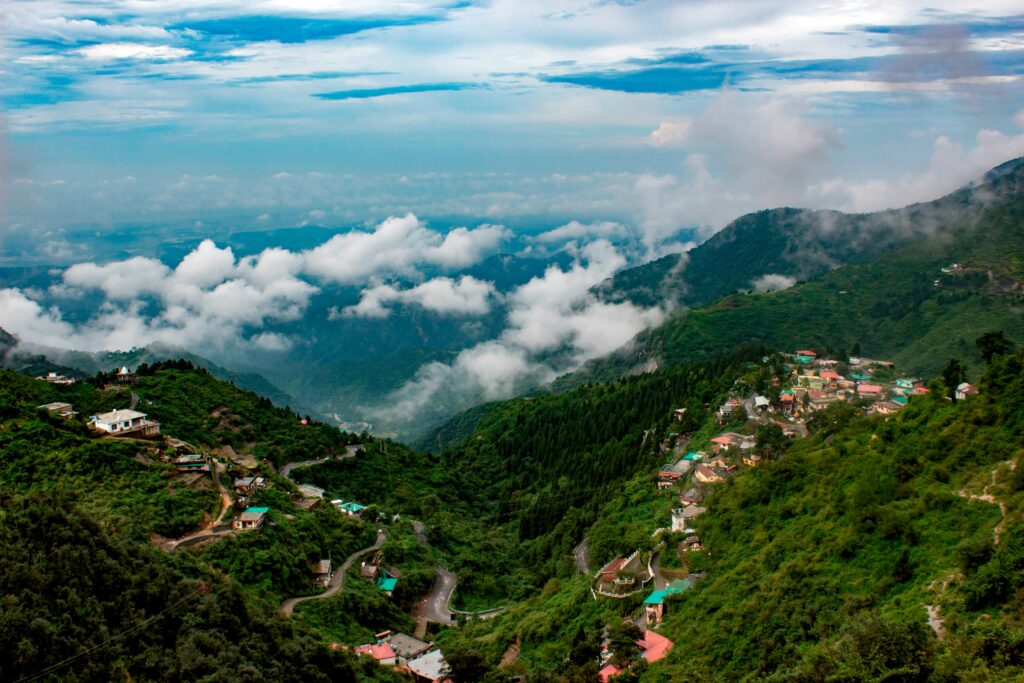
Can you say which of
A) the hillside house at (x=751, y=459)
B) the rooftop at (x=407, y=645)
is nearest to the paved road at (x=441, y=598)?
the rooftop at (x=407, y=645)

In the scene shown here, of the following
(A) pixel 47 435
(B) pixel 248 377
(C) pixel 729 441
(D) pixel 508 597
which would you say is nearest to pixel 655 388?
(C) pixel 729 441

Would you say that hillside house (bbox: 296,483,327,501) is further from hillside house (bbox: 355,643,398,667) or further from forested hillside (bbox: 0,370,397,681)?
hillside house (bbox: 355,643,398,667)

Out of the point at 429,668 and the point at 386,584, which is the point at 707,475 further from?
the point at 429,668

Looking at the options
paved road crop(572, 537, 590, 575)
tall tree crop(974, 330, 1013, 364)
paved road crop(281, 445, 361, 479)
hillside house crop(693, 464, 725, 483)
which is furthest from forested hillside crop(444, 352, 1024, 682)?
paved road crop(281, 445, 361, 479)

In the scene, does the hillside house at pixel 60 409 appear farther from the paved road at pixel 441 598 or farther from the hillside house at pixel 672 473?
the hillside house at pixel 672 473

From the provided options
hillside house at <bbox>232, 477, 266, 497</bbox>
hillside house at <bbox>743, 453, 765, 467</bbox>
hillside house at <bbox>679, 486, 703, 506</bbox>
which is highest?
hillside house at <bbox>232, 477, 266, 497</bbox>

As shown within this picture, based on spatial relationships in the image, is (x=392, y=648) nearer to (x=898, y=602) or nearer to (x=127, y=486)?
(x=127, y=486)

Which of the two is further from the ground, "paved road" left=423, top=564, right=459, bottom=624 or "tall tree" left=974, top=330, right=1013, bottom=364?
"tall tree" left=974, top=330, right=1013, bottom=364

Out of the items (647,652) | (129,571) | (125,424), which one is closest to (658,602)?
(647,652)
